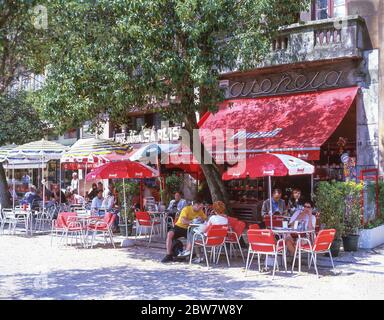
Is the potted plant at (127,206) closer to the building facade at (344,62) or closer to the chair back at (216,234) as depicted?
the chair back at (216,234)

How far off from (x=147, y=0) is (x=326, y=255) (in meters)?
6.81

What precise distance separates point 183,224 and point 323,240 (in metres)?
3.31

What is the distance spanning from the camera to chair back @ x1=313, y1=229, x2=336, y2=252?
9344mm

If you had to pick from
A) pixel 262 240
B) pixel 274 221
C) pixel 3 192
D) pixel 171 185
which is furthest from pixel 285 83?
pixel 3 192

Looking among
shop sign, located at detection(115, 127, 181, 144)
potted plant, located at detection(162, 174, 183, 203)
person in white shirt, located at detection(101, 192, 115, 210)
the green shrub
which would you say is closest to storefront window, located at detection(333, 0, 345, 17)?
the green shrub

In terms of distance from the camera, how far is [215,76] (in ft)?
Answer: 37.8

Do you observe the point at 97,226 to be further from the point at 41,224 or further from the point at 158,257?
the point at 41,224

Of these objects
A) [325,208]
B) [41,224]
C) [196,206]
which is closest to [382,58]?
[325,208]

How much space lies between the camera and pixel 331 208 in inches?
453

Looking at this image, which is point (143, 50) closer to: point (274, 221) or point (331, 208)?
point (274, 221)

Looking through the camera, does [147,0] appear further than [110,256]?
No

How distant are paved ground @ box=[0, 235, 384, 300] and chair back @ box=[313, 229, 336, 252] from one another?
0.54 metres

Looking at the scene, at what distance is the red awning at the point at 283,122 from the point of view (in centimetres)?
1358

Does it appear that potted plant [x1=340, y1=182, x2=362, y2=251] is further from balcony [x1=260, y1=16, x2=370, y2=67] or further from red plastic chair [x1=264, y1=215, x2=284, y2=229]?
balcony [x1=260, y1=16, x2=370, y2=67]
